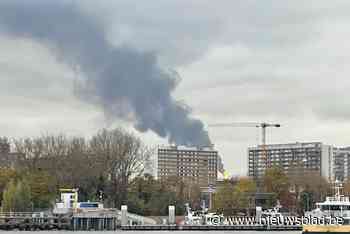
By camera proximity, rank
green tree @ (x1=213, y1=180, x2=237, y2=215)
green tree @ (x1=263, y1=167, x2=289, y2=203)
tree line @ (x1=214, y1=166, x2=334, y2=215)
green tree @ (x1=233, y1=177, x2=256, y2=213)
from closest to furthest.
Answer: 1. green tree @ (x1=233, y1=177, x2=256, y2=213)
2. tree line @ (x1=214, y1=166, x2=334, y2=215)
3. green tree @ (x1=213, y1=180, x2=237, y2=215)
4. green tree @ (x1=263, y1=167, x2=289, y2=203)

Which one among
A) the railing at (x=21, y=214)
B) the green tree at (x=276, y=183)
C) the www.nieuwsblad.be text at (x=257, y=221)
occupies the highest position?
the green tree at (x=276, y=183)

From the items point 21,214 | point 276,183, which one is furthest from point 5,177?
point 276,183

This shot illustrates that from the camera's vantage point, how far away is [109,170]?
144 metres

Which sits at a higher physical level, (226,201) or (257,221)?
(226,201)

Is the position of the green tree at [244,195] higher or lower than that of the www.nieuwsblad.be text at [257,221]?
higher

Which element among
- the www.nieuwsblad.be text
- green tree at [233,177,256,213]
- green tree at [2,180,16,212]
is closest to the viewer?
the www.nieuwsblad.be text

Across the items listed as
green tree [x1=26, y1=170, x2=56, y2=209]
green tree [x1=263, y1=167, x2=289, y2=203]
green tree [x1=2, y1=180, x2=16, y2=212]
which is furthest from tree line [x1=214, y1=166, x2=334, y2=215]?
green tree [x1=2, y1=180, x2=16, y2=212]

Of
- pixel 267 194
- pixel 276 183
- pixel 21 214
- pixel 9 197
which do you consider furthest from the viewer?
pixel 276 183

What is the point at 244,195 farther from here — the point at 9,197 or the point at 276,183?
the point at 9,197

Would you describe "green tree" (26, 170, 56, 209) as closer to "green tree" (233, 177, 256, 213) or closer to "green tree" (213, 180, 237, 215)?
"green tree" (213, 180, 237, 215)

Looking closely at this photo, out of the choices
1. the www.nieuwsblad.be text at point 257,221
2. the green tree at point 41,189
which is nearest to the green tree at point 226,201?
the www.nieuwsblad.be text at point 257,221

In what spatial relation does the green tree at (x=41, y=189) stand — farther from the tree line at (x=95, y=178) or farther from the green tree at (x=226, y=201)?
the green tree at (x=226, y=201)

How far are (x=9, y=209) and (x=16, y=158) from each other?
2040 cm

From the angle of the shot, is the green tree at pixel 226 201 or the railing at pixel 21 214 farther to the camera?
the green tree at pixel 226 201
